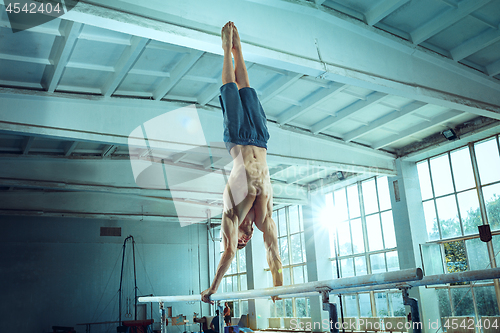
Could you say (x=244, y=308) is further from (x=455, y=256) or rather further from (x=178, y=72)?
(x=178, y=72)

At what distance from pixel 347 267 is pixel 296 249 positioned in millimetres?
3149

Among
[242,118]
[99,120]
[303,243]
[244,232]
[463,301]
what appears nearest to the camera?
[242,118]

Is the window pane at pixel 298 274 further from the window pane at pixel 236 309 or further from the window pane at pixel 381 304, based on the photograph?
the window pane at pixel 236 309

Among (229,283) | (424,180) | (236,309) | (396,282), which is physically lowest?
(236,309)

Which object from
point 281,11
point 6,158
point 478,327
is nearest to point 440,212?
point 478,327

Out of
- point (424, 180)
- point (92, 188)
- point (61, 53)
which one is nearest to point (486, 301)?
point (424, 180)

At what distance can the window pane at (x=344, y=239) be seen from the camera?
53.3ft

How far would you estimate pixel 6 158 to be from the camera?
39.3 ft

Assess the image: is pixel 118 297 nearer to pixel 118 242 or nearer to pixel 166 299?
pixel 118 242

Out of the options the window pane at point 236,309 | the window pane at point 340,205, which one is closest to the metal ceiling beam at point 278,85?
the window pane at point 340,205

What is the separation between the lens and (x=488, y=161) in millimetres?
11766

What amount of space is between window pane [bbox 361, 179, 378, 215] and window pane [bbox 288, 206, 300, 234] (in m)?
4.07

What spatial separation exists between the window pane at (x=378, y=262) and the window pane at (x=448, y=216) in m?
2.61

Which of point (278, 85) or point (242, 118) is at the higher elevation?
point (278, 85)
